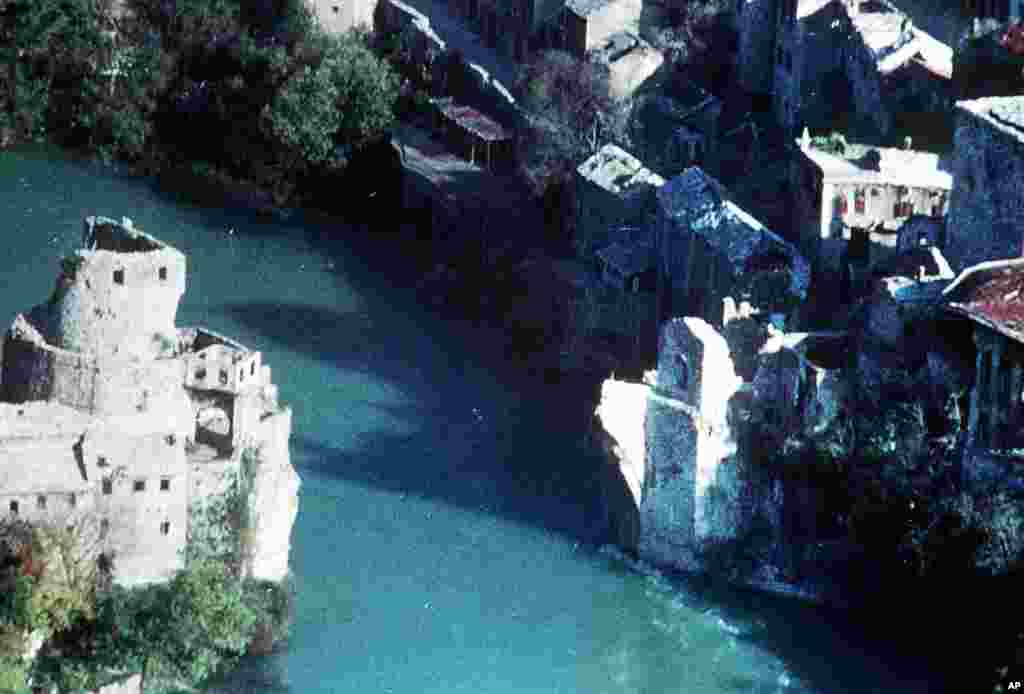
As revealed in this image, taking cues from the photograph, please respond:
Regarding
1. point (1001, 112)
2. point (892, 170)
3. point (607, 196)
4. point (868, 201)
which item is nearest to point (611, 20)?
point (607, 196)

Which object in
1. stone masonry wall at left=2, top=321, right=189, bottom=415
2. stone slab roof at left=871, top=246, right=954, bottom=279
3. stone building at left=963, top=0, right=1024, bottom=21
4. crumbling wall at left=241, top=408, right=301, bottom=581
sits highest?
stone building at left=963, top=0, right=1024, bottom=21

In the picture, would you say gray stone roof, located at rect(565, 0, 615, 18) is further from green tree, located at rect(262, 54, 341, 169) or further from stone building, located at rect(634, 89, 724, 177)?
green tree, located at rect(262, 54, 341, 169)

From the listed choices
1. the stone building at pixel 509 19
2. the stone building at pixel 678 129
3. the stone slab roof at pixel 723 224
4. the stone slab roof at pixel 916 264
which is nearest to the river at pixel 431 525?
the stone slab roof at pixel 723 224

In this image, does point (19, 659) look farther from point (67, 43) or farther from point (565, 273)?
point (67, 43)

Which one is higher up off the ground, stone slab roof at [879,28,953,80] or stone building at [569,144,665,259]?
stone slab roof at [879,28,953,80]

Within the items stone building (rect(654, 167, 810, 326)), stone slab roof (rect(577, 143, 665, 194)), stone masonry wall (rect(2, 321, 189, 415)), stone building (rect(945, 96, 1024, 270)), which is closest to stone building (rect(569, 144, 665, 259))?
stone slab roof (rect(577, 143, 665, 194))

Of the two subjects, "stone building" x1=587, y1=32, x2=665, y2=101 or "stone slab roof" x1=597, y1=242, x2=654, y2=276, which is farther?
"stone building" x1=587, y1=32, x2=665, y2=101

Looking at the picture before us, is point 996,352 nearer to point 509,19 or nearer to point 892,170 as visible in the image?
point 892,170

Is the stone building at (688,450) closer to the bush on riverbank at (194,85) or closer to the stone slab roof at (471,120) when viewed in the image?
the stone slab roof at (471,120)
